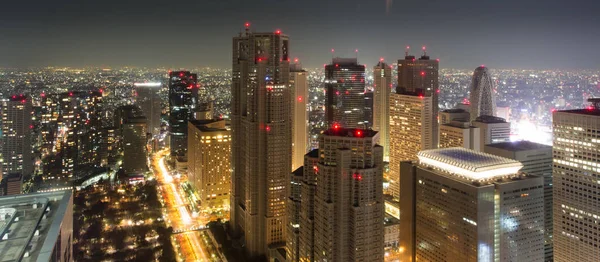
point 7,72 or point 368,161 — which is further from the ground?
point 7,72

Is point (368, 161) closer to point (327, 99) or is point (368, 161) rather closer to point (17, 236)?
point (17, 236)

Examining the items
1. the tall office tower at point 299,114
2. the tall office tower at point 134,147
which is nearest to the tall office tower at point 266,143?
the tall office tower at point 299,114

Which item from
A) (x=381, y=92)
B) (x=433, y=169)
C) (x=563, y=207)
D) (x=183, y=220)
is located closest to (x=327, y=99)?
(x=381, y=92)

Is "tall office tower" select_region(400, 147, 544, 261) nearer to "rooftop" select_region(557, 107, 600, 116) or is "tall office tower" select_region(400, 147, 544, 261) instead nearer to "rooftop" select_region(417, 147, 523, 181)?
"rooftop" select_region(417, 147, 523, 181)

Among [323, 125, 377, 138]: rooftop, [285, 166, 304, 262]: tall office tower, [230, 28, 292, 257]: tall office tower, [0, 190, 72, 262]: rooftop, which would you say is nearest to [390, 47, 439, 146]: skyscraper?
[230, 28, 292, 257]: tall office tower

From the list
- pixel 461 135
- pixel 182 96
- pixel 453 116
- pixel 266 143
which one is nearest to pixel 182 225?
pixel 266 143

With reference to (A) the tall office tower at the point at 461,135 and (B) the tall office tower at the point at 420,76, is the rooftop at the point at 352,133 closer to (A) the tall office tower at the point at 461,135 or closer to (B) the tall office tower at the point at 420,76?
(A) the tall office tower at the point at 461,135

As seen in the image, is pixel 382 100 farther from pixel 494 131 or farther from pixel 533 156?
pixel 533 156
